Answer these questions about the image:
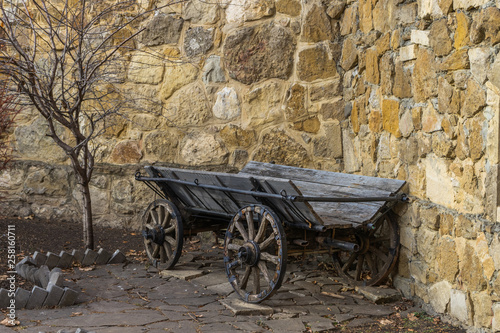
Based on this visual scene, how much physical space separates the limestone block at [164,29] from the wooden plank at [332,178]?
1659mm

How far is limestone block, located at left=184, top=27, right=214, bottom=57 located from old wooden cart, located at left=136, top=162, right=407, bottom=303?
1582 mm

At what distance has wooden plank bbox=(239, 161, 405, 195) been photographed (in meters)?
4.17

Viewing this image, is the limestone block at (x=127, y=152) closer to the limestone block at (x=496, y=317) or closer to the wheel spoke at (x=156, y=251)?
the wheel spoke at (x=156, y=251)

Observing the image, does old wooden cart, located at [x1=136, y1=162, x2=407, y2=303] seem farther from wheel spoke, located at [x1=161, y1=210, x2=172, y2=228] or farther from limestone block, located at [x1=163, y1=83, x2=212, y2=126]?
limestone block, located at [x1=163, y1=83, x2=212, y2=126]

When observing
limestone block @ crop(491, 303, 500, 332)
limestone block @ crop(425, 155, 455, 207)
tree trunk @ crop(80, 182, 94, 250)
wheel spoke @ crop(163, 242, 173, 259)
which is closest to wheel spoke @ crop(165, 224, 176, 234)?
wheel spoke @ crop(163, 242, 173, 259)

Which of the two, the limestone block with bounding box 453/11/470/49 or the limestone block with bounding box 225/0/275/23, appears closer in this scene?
the limestone block with bounding box 453/11/470/49

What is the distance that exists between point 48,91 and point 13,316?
2.00 m

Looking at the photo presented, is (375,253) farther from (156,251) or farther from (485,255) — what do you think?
(156,251)

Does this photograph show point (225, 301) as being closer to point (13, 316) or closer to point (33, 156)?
point (13, 316)

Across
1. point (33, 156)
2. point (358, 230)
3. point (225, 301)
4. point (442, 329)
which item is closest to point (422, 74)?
point (358, 230)

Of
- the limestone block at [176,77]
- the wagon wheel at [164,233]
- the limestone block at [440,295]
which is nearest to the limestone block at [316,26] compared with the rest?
the limestone block at [176,77]

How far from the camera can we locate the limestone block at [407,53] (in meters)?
3.94

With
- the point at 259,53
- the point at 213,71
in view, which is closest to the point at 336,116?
the point at 259,53

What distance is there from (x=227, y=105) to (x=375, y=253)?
2293mm
